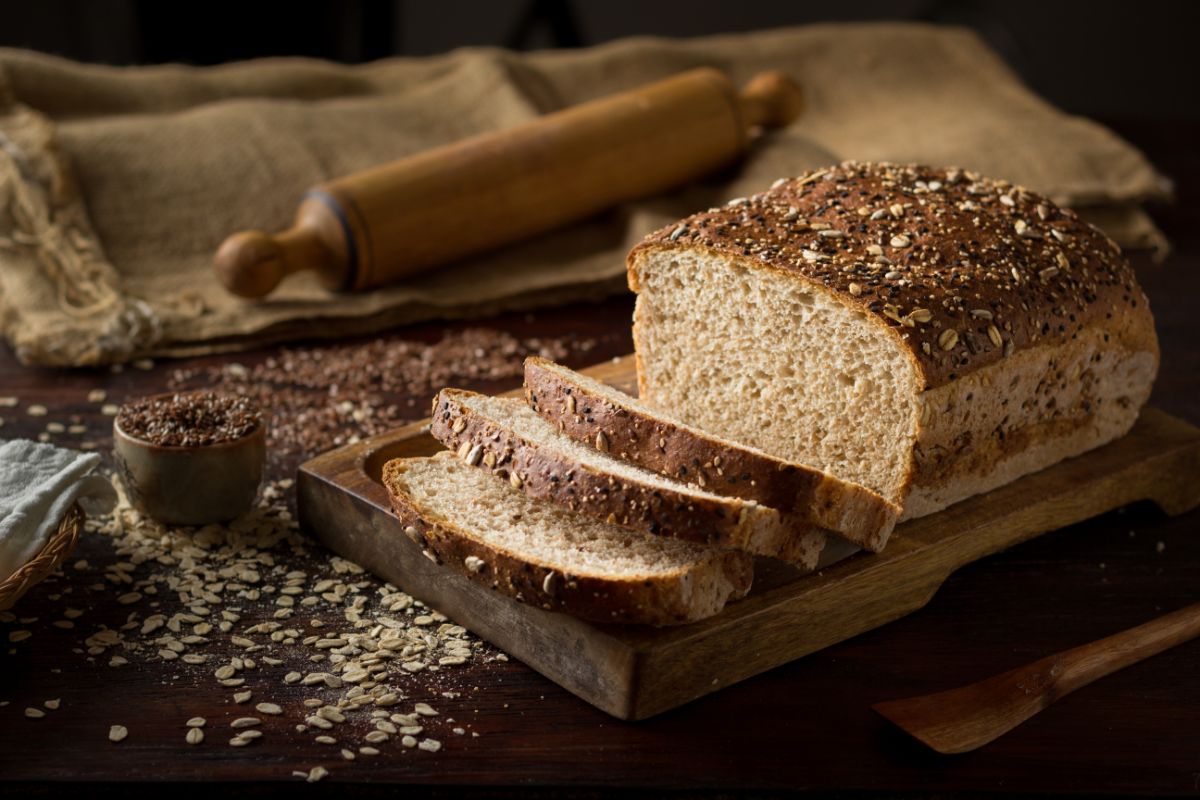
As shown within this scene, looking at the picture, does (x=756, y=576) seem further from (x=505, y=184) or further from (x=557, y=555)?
(x=505, y=184)

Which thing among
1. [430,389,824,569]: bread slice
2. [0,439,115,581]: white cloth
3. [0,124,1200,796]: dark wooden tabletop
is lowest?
[0,124,1200,796]: dark wooden tabletop

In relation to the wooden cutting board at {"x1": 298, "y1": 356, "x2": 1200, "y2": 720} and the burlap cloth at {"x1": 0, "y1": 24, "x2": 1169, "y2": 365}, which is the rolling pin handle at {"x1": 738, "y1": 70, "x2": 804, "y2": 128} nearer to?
the burlap cloth at {"x1": 0, "y1": 24, "x2": 1169, "y2": 365}

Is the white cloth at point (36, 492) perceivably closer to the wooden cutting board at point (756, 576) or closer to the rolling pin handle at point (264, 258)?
the wooden cutting board at point (756, 576)

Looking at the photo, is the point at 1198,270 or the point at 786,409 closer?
the point at 786,409

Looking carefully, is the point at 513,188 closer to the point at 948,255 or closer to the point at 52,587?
the point at 948,255

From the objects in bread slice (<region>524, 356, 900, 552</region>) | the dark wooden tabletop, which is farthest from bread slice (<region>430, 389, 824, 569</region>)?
the dark wooden tabletop

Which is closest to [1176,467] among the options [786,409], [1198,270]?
[786,409]
